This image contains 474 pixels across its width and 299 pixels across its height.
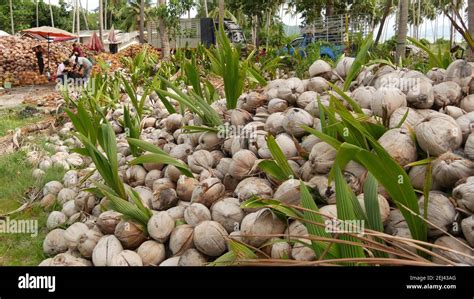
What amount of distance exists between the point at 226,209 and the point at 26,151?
384cm

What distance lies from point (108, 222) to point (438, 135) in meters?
1.61

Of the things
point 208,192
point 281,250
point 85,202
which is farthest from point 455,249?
point 85,202

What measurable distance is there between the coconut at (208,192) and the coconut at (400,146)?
844 millimetres

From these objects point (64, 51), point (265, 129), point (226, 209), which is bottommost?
point (226, 209)

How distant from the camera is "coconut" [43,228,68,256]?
2.43 metres

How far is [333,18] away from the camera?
1783 centimetres

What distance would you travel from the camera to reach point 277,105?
2.74m

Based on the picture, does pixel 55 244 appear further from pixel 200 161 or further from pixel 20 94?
pixel 20 94

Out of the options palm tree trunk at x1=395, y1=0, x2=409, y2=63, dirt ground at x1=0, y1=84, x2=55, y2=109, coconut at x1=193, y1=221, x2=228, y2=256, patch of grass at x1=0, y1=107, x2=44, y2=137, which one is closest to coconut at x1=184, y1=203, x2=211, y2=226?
coconut at x1=193, y1=221, x2=228, y2=256

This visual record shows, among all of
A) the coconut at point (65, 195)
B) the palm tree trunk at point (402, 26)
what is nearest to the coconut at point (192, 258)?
the coconut at point (65, 195)

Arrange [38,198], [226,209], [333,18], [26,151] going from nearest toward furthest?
[226,209] < [38,198] < [26,151] < [333,18]

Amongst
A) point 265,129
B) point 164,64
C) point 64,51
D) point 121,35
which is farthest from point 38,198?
point 121,35

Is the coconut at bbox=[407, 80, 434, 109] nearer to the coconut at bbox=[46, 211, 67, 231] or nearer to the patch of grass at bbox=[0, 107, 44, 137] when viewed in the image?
the coconut at bbox=[46, 211, 67, 231]
